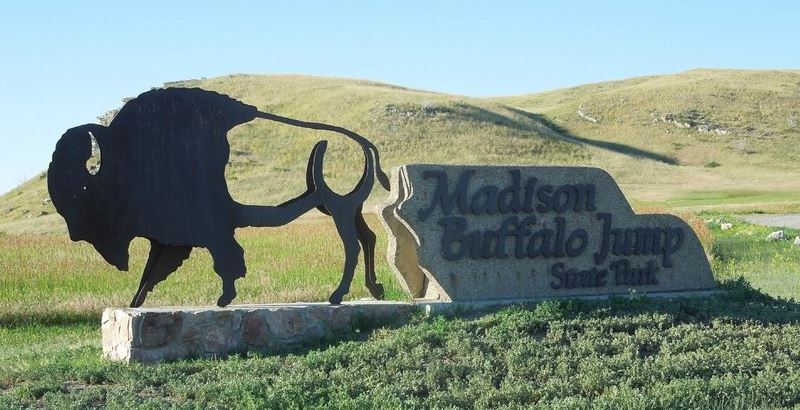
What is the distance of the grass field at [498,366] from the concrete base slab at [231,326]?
0.27 metres

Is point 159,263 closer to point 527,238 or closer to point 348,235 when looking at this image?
point 348,235

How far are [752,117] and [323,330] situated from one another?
86837 mm

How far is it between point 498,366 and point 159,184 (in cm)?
426

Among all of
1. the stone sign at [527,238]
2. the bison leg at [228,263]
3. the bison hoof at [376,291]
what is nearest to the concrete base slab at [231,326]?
the bison leg at [228,263]

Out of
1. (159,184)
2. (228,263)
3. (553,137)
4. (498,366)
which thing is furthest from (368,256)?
(553,137)

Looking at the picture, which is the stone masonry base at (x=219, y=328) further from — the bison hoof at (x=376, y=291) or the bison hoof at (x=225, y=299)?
the bison hoof at (x=376, y=291)

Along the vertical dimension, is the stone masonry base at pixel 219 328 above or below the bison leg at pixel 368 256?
below

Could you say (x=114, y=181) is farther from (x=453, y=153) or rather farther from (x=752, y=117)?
(x=752, y=117)

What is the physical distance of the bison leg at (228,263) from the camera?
39.1ft

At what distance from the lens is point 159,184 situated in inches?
458

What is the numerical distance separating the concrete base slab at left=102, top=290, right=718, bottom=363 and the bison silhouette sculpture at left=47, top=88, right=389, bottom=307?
1.28 ft

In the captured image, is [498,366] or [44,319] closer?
[498,366]

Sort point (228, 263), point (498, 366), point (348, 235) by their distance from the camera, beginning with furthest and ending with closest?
Answer: point (348, 235) < point (228, 263) < point (498, 366)

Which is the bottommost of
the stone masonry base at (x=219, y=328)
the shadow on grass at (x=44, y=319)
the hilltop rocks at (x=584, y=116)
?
the shadow on grass at (x=44, y=319)
